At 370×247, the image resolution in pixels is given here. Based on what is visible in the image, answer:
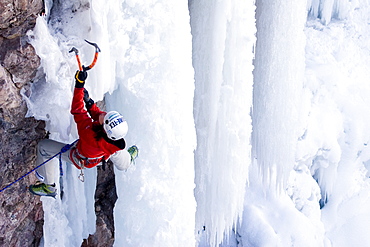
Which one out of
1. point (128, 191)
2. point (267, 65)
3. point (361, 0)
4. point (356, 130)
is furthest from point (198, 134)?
point (361, 0)

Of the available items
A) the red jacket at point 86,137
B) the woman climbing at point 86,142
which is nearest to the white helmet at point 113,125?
the woman climbing at point 86,142

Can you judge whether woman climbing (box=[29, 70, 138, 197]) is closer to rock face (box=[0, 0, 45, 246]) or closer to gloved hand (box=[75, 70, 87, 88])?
gloved hand (box=[75, 70, 87, 88])

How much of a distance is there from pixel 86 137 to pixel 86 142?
30 mm

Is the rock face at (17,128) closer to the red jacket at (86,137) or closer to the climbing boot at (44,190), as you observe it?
the climbing boot at (44,190)

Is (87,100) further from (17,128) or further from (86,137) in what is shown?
(17,128)

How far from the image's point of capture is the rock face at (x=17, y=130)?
222 cm

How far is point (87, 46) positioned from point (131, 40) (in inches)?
17.3

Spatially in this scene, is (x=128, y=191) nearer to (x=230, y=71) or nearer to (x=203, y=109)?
(x=203, y=109)

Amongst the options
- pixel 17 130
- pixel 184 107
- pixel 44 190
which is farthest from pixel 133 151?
pixel 17 130

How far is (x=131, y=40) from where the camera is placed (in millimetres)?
2891

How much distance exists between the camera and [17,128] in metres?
2.48

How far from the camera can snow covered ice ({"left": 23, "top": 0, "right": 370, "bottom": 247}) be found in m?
2.52

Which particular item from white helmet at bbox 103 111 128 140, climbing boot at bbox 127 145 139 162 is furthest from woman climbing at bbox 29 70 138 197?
climbing boot at bbox 127 145 139 162

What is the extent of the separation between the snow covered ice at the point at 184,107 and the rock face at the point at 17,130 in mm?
76
